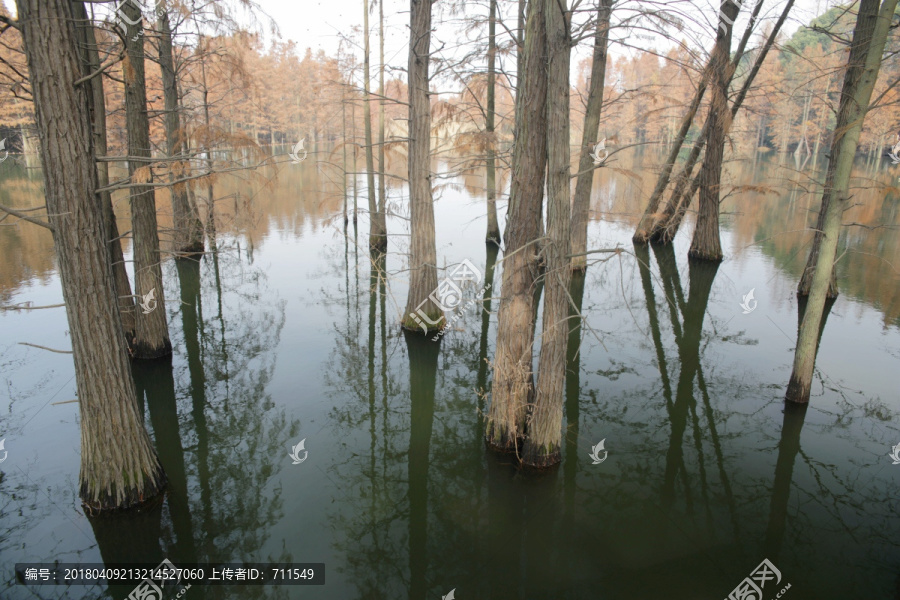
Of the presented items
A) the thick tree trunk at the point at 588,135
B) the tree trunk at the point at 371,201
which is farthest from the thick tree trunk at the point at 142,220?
the thick tree trunk at the point at 588,135

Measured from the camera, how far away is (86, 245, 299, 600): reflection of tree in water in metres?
4.07

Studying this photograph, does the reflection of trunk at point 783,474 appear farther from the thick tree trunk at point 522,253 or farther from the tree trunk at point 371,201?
the tree trunk at point 371,201

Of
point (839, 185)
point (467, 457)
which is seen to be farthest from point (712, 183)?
point (467, 457)

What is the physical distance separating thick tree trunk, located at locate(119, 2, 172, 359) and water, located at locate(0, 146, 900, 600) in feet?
1.62

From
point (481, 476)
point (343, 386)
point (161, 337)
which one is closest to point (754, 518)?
point (481, 476)

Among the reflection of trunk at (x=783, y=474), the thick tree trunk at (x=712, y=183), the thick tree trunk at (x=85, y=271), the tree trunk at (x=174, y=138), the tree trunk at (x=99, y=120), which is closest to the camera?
the thick tree trunk at (x=85, y=271)

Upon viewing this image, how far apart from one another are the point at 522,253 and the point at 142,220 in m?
5.00

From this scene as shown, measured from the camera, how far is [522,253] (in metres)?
4.96

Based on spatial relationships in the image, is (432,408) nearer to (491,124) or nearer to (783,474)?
(783,474)

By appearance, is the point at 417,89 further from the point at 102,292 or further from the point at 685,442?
the point at 685,442

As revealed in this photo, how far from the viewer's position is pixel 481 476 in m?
5.05

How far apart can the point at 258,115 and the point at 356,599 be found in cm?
3656

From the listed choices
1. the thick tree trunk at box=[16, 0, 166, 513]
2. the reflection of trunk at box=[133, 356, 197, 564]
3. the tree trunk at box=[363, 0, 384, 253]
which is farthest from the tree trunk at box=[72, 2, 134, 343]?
the tree trunk at box=[363, 0, 384, 253]

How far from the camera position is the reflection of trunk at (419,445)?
3998 millimetres
